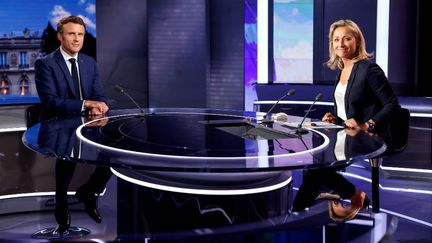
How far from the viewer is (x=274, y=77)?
18.5ft

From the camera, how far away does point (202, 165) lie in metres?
2.04

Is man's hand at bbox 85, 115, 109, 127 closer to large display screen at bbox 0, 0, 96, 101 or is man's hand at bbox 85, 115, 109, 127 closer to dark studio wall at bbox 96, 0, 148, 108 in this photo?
large display screen at bbox 0, 0, 96, 101

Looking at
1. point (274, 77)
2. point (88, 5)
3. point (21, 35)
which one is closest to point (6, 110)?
point (21, 35)

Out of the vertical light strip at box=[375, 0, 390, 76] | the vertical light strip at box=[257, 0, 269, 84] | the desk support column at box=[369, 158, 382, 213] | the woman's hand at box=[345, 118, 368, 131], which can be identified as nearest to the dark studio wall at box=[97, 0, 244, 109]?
the vertical light strip at box=[257, 0, 269, 84]

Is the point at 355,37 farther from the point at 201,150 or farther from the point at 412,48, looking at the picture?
the point at 412,48

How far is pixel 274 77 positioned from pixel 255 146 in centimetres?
330

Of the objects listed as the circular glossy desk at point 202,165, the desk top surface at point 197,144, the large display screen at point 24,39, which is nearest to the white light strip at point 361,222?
the circular glossy desk at point 202,165

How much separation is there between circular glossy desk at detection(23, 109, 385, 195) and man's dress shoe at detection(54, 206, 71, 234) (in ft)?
1.64

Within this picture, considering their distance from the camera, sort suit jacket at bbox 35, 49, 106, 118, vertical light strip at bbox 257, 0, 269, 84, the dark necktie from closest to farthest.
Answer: suit jacket at bbox 35, 49, 106, 118, the dark necktie, vertical light strip at bbox 257, 0, 269, 84

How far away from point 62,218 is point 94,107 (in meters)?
0.70

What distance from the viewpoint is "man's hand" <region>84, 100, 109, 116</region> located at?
3.53 metres

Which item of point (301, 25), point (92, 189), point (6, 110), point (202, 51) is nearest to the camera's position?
point (92, 189)

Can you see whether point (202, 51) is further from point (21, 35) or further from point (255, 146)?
point (255, 146)

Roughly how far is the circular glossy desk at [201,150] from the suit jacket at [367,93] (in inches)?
21.6
